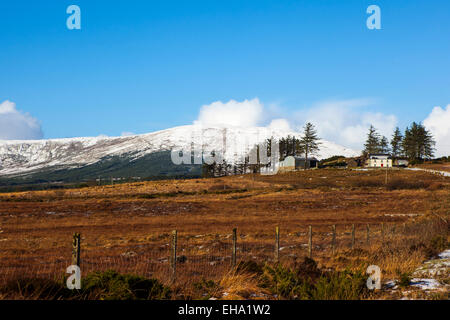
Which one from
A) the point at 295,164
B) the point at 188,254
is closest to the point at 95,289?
the point at 188,254

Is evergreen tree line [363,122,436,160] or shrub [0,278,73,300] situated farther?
evergreen tree line [363,122,436,160]

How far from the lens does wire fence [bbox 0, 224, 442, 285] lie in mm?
13719

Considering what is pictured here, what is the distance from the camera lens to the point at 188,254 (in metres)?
18.9

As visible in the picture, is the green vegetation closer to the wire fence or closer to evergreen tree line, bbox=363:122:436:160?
the wire fence

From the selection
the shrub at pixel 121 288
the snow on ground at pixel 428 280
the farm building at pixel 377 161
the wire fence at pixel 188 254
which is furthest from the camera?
the farm building at pixel 377 161

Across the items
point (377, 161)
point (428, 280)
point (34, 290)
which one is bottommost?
point (428, 280)

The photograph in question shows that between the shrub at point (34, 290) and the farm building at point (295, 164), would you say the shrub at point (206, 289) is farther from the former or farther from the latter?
the farm building at point (295, 164)

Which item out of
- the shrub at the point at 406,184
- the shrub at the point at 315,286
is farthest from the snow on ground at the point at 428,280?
the shrub at the point at 406,184

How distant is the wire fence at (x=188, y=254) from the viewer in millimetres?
13719

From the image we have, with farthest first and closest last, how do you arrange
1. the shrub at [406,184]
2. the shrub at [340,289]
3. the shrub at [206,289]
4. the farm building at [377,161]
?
the farm building at [377,161] → the shrub at [406,184] → the shrub at [206,289] → the shrub at [340,289]

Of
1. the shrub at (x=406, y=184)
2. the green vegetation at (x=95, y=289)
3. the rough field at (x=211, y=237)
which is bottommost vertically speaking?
the rough field at (x=211, y=237)

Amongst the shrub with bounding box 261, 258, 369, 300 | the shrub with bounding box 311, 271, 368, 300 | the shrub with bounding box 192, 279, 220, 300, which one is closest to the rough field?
the shrub with bounding box 192, 279, 220, 300

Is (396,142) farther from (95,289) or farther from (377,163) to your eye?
(95,289)

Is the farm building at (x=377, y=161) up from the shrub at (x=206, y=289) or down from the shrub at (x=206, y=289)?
up
